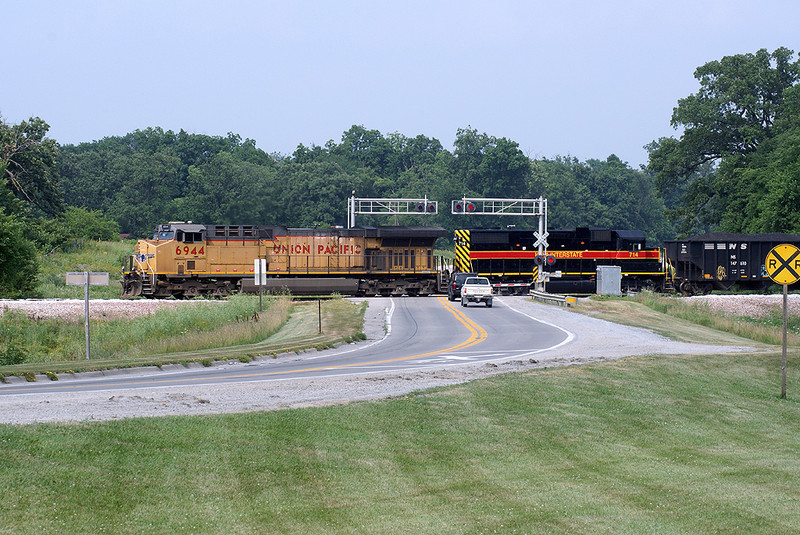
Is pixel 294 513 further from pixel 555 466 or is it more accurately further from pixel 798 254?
pixel 798 254

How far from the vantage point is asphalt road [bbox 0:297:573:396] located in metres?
16.8

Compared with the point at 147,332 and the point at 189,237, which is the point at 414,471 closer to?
the point at 147,332

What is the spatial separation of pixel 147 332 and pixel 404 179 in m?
107

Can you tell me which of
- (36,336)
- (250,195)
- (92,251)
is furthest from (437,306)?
(92,251)

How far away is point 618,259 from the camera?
5462 cm

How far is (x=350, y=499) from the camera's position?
7922 millimetres

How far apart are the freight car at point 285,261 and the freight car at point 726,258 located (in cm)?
1788

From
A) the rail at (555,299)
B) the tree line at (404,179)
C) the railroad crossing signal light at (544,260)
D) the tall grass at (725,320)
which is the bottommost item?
the tall grass at (725,320)

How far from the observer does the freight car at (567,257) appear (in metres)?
54.0

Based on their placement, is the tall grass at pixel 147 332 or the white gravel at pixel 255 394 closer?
the white gravel at pixel 255 394

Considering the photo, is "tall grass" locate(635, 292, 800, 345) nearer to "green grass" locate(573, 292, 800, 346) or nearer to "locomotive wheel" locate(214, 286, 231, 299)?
"green grass" locate(573, 292, 800, 346)

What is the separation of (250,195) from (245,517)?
56.0 metres

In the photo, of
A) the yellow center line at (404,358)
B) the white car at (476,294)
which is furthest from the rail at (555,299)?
the yellow center line at (404,358)

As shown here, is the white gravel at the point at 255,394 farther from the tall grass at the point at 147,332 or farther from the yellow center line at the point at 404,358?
the tall grass at the point at 147,332
